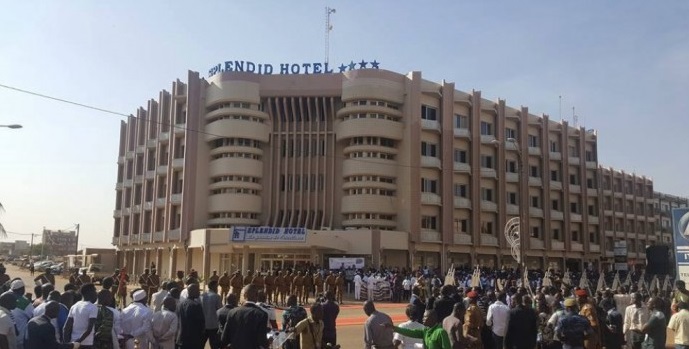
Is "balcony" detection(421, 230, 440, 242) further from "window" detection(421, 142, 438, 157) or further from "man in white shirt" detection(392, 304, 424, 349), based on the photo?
"man in white shirt" detection(392, 304, 424, 349)

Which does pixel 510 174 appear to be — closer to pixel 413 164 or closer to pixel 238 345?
pixel 413 164

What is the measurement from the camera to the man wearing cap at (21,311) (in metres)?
8.34

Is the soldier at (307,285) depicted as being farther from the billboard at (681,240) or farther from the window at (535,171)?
the window at (535,171)

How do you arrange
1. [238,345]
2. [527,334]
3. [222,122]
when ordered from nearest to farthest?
[238,345] → [527,334] → [222,122]

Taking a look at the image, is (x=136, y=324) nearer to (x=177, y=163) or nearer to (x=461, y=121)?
(x=177, y=163)

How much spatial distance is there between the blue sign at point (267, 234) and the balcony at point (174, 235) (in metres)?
9.43

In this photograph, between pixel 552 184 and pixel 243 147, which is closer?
pixel 243 147

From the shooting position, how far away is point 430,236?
50281 mm

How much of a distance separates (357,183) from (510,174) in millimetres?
16766

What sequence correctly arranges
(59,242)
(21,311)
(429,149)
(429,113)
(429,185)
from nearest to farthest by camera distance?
(21,311)
(429,185)
(429,149)
(429,113)
(59,242)

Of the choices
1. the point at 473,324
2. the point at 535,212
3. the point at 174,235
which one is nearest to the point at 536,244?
the point at 535,212

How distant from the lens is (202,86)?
52375mm

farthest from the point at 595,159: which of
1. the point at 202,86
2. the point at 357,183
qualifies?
the point at 202,86

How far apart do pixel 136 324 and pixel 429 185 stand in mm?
43653
